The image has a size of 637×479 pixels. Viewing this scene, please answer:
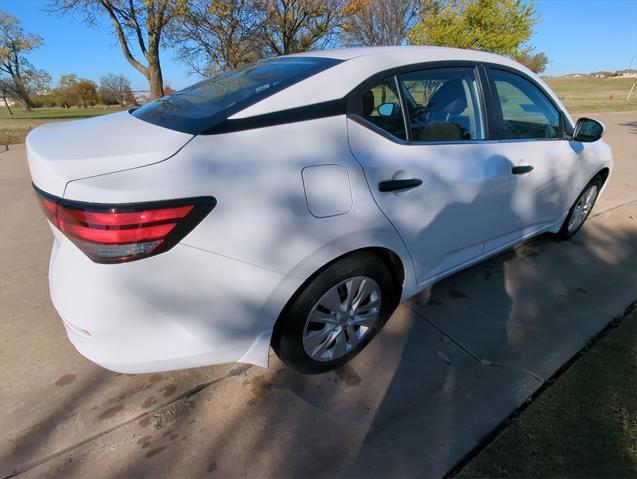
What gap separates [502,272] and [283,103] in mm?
2462

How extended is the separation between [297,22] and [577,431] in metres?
14.8

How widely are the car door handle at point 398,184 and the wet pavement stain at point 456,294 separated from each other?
1249 mm

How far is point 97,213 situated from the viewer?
4.17 feet

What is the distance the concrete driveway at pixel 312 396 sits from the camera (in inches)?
65.6

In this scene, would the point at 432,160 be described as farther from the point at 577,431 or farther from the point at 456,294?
the point at 577,431

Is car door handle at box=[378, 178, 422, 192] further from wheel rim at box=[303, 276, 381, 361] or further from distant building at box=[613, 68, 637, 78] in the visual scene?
distant building at box=[613, 68, 637, 78]

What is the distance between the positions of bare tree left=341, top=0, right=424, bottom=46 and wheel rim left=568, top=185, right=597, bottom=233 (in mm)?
16532

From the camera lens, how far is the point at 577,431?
172cm

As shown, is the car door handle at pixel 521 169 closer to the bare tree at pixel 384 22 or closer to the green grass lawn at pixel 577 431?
the green grass lawn at pixel 577 431

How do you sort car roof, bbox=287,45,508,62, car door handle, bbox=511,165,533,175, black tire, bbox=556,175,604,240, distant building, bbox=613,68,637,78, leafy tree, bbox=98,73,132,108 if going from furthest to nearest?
distant building, bbox=613,68,637,78 < leafy tree, bbox=98,73,132,108 < black tire, bbox=556,175,604,240 < car door handle, bbox=511,165,533,175 < car roof, bbox=287,45,508,62

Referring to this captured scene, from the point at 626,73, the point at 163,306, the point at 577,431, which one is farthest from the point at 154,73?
the point at 626,73

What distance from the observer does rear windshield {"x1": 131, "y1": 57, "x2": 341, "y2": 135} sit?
5.22ft

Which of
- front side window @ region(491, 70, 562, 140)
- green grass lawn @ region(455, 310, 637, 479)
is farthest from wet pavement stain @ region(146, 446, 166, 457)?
front side window @ region(491, 70, 562, 140)

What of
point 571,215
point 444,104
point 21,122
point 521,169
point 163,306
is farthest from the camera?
point 21,122
